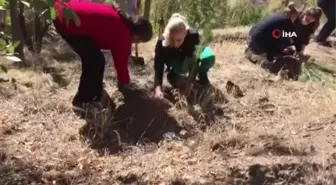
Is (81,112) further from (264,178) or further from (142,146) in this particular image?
(264,178)

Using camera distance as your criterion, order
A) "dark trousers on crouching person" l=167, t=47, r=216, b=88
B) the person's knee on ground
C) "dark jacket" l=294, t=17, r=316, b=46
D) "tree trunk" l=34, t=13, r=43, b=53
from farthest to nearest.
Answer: "dark jacket" l=294, t=17, r=316, b=46, "tree trunk" l=34, t=13, r=43, b=53, the person's knee on ground, "dark trousers on crouching person" l=167, t=47, r=216, b=88

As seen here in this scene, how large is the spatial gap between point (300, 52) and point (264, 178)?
2.37m

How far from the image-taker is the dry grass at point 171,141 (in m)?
4.07

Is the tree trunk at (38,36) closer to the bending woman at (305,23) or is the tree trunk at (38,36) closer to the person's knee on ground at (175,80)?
the person's knee on ground at (175,80)

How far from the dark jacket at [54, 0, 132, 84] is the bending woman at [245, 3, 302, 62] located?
6.60 feet

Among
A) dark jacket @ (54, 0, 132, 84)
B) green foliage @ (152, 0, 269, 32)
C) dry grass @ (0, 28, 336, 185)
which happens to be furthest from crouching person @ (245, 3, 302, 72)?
dark jacket @ (54, 0, 132, 84)

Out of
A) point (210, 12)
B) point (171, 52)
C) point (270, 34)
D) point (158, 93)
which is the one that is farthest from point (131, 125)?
point (210, 12)

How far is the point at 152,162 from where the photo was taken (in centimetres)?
417

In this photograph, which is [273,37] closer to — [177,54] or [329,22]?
[177,54]

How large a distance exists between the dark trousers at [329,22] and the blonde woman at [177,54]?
2944 millimetres

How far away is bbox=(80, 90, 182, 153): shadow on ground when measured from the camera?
4.46 m

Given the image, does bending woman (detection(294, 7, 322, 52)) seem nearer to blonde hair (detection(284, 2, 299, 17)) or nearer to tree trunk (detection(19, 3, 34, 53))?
blonde hair (detection(284, 2, 299, 17))

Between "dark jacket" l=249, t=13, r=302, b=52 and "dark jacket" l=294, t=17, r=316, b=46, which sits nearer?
"dark jacket" l=249, t=13, r=302, b=52

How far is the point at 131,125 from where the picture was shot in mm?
4711
